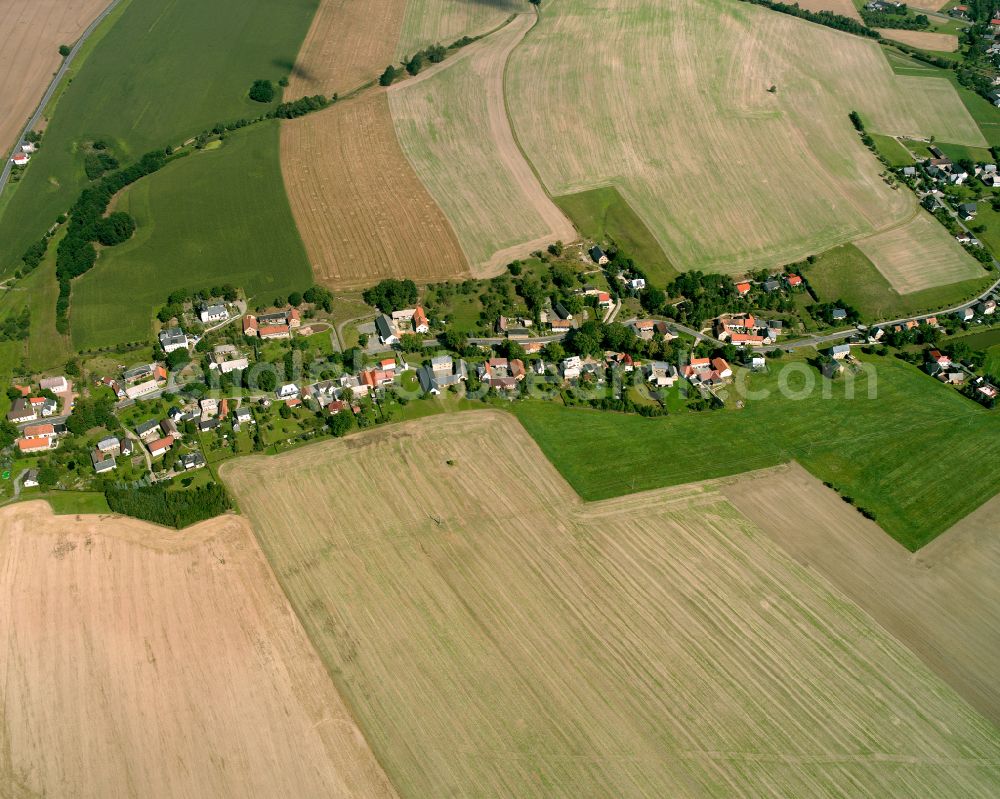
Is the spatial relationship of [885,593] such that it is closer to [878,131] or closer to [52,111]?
[878,131]

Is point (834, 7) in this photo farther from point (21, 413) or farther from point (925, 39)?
point (21, 413)

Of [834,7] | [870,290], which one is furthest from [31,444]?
[834,7]

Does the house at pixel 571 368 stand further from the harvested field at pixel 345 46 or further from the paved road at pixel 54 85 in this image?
the paved road at pixel 54 85

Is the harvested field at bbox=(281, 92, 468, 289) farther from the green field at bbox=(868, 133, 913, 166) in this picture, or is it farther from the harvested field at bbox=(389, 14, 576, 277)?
the green field at bbox=(868, 133, 913, 166)

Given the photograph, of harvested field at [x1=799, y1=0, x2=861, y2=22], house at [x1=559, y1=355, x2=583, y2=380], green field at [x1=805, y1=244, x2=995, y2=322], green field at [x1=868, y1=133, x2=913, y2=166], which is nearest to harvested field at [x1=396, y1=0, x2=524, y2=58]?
harvested field at [x1=799, y1=0, x2=861, y2=22]

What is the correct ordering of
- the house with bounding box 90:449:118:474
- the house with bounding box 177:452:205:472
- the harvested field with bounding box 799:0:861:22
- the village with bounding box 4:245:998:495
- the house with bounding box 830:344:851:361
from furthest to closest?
1. the harvested field with bounding box 799:0:861:22
2. the house with bounding box 830:344:851:361
3. the village with bounding box 4:245:998:495
4. the house with bounding box 177:452:205:472
5. the house with bounding box 90:449:118:474

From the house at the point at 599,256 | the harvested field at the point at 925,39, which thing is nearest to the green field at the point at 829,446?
the house at the point at 599,256

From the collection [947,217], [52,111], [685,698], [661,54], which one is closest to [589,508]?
[685,698]

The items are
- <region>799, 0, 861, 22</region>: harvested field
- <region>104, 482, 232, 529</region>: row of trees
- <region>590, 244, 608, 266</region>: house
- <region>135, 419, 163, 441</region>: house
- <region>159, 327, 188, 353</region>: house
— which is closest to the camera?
<region>104, 482, 232, 529</region>: row of trees
